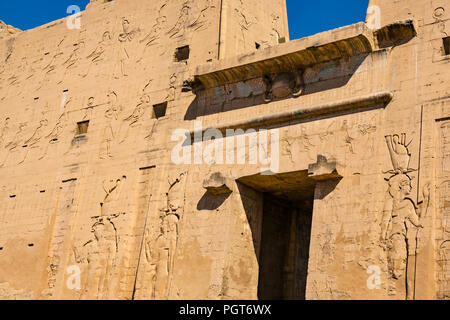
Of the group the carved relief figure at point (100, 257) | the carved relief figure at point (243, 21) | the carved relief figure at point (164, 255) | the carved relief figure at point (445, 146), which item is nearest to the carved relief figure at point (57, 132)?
the carved relief figure at point (100, 257)

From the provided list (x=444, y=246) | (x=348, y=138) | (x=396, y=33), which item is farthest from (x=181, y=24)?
(x=444, y=246)

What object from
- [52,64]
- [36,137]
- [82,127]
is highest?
[52,64]

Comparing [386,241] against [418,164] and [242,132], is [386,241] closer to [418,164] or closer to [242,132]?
[418,164]

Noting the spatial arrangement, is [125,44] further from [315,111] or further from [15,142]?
[315,111]

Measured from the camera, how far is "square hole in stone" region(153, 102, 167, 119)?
565 inches

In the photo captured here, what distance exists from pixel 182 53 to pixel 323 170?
5165 millimetres

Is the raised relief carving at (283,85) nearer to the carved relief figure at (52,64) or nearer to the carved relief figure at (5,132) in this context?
the carved relief figure at (52,64)

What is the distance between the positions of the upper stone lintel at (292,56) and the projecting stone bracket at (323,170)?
205cm

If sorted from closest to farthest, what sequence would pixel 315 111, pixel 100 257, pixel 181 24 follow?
pixel 315 111
pixel 100 257
pixel 181 24

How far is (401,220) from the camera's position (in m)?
10.2

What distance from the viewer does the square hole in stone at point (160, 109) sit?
14.3 metres

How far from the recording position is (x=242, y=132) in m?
12.7

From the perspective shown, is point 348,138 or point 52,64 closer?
point 348,138

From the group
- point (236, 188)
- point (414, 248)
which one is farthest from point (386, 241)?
point (236, 188)
